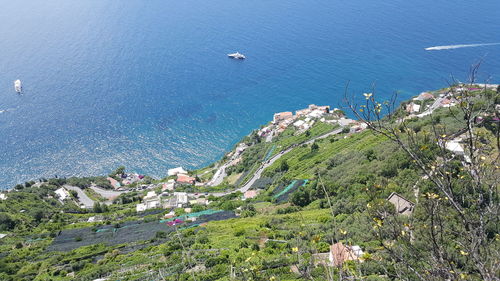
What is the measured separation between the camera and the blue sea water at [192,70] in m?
69.5

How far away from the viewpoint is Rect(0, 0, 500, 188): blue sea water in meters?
69.5

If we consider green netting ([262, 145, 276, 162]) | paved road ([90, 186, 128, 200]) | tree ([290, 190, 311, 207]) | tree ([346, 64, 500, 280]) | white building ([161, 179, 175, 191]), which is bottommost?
tree ([346, 64, 500, 280])

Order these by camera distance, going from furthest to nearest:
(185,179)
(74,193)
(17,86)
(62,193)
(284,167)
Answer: (17,86) < (185,179) < (74,193) < (62,193) < (284,167)

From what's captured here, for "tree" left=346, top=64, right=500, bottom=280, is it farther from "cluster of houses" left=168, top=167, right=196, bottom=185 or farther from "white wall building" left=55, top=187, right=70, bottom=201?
"white wall building" left=55, top=187, right=70, bottom=201

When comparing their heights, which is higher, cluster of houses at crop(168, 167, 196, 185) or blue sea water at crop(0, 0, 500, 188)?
blue sea water at crop(0, 0, 500, 188)

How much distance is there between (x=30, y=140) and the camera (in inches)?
2714

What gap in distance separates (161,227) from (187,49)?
236 feet

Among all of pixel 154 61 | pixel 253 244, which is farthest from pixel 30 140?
pixel 253 244

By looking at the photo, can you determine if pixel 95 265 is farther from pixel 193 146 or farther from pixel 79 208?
pixel 193 146

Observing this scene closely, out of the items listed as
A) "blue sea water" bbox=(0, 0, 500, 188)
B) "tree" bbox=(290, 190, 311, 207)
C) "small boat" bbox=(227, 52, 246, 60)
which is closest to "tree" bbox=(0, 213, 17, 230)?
"blue sea water" bbox=(0, 0, 500, 188)

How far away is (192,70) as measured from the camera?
89875 mm

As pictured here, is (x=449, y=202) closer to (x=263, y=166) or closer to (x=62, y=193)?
(x=263, y=166)

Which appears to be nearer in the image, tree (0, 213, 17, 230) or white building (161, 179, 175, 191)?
tree (0, 213, 17, 230)

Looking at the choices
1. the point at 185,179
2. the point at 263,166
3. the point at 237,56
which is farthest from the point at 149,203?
the point at 237,56
